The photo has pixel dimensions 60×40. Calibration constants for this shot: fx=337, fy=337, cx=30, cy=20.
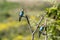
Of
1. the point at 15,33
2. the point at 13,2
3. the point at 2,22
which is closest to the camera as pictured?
the point at 15,33

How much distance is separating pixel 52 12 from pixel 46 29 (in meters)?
0.21

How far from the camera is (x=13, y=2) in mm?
25734

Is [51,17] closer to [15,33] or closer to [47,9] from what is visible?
[47,9]

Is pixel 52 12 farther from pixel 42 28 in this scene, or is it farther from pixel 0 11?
pixel 0 11

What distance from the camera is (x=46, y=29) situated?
7.60 ft

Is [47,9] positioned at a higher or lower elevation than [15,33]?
higher

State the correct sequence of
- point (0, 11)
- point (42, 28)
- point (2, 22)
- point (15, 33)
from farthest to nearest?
point (0, 11) < point (2, 22) < point (15, 33) < point (42, 28)

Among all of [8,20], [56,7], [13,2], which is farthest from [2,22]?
[56,7]

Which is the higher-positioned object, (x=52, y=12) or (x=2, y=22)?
(x=52, y=12)

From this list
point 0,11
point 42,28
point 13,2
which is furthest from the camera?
point 13,2

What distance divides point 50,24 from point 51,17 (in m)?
0.08

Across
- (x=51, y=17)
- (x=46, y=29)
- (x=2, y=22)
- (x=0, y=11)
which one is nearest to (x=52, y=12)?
(x=51, y=17)

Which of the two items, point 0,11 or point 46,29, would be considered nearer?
point 46,29

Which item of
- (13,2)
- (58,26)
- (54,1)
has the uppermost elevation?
(54,1)
